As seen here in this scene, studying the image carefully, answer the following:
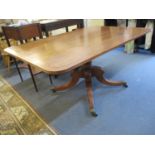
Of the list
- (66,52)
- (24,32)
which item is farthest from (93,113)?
(24,32)

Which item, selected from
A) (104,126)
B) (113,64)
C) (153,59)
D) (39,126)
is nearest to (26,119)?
(39,126)

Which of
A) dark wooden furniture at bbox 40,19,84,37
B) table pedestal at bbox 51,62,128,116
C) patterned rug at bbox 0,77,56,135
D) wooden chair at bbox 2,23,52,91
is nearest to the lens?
patterned rug at bbox 0,77,56,135

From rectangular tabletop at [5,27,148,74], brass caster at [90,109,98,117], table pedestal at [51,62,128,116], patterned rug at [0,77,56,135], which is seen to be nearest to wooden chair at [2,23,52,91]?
patterned rug at [0,77,56,135]

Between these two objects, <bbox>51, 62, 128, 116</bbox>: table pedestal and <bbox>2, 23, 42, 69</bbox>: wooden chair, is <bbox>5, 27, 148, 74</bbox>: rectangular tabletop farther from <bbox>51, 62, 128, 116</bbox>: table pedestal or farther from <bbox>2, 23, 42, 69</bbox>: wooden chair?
<bbox>2, 23, 42, 69</bbox>: wooden chair

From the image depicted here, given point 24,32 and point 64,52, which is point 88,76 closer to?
point 64,52

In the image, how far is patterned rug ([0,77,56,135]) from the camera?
1566 mm

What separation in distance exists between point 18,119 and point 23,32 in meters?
1.16

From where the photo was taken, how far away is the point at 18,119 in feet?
5.69

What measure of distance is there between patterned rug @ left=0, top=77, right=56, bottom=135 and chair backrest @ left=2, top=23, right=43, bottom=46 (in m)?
0.76

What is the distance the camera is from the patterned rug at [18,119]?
1.57m

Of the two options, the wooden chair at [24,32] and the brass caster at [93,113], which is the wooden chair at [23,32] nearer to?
the wooden chair at [24,32]

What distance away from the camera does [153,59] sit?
2756mm

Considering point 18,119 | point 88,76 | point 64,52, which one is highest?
point 64,52
